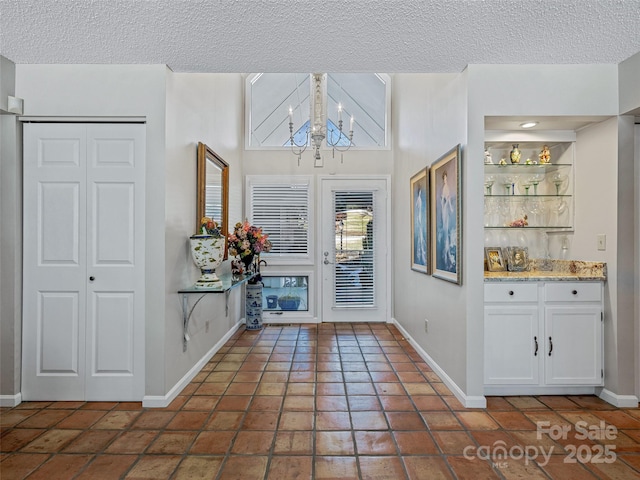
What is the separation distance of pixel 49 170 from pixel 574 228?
4.20 m

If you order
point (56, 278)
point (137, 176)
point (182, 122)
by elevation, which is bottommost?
point (56, 278)

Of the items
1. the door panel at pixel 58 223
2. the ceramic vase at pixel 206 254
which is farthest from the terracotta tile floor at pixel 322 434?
the door panel at pixel 58 223

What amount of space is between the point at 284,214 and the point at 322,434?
11.7 ft

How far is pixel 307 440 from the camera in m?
2.27

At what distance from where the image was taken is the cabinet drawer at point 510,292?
2.81 m

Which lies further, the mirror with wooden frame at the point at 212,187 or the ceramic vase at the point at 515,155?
the mirror with wooden frame at the point at 212,187

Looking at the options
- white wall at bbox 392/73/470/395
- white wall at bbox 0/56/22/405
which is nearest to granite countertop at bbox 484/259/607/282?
white wall at bbox 392/73/470/395

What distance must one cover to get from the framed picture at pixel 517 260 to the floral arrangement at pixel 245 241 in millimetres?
2729

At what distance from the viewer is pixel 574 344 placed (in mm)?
2832

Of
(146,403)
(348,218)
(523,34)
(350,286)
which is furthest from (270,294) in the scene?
(523,34)

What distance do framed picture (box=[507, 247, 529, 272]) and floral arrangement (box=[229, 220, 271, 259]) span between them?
2.73 metres

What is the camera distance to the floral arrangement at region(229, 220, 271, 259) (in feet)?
14.4

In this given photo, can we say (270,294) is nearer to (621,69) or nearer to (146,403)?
(146,403)

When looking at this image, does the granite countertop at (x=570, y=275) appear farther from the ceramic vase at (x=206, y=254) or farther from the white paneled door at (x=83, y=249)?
the white paneled door at (x=83, y=249)
